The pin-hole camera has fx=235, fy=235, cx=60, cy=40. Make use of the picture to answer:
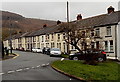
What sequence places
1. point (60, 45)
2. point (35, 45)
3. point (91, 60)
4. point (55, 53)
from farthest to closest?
point (35, 45) < point (60, 45) < point (55, 53) < point (91, 60)

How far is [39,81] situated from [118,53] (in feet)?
74.9

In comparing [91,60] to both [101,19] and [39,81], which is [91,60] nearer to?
[39,81]

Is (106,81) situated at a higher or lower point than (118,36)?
lower

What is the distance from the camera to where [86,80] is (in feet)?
40.9

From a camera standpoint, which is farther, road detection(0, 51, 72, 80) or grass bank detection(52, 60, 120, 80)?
road detection(0, 51, 72, 80)

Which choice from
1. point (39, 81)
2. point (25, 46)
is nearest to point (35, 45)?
point (25, 46)

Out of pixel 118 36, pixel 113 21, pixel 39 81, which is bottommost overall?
pixel 39 81

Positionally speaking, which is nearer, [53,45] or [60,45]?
[60,45]

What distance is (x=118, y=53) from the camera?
109 ft

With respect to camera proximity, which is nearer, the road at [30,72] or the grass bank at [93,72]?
the grass bank at [93,72]

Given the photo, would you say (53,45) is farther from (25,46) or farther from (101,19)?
(25,46)

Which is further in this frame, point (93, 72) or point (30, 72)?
point (30, 72)

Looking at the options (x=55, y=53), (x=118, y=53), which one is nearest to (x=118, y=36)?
(x=118, y=53)

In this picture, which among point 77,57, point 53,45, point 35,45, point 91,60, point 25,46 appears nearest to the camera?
point 91,60
